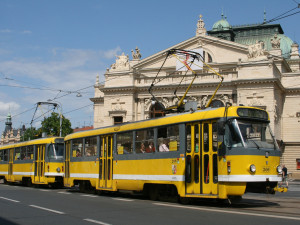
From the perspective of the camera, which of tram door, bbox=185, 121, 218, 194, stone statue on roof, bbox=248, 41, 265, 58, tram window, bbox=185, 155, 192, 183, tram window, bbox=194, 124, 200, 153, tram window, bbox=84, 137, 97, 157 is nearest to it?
tram door, bbox=185, 121, 218, 194

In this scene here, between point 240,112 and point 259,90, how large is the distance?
3330cm

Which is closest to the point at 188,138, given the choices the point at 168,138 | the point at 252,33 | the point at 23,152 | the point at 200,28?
the point at 168,138

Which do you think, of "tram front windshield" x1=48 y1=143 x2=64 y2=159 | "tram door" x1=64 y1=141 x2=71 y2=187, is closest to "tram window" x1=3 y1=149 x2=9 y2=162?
"tram front windshield" x1=48 y1=143 x2=64 y2=159

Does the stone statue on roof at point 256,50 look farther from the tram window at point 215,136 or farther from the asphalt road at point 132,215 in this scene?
the asphalt road at point 132,215

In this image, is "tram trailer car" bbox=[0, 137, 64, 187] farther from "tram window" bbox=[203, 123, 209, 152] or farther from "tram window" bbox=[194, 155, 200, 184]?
"tram window" bbox=[203, 123, 209, 152]

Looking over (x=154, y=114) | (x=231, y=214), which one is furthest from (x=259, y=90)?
(x=231, y=214)

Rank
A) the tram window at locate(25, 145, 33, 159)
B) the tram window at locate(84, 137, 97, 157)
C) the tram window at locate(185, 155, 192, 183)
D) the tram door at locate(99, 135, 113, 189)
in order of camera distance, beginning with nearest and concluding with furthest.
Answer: the tram window at locate(185, 155, 192, 183) < the tram door at locate(99, 135, 113, 189) < the tram window at locate(84, 137, 97, 157) < the tram window at locate(25, 145, 33, 159)

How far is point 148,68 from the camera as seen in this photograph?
5531 centimetres

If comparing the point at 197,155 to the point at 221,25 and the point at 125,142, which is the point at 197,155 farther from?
the point at 221,25

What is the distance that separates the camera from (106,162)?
17469mm

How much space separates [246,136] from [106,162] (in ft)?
23.6

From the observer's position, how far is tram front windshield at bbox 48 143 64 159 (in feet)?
77.0

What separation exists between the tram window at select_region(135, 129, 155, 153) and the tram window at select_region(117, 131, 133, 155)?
0.43 metres

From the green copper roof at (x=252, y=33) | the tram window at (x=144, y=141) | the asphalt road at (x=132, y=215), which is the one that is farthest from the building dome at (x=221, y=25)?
the asphalt road at (x=132, y=215)
